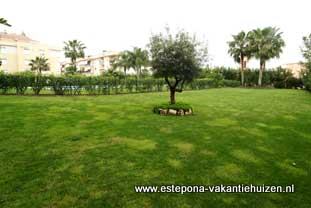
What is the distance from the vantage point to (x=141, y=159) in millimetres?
4828

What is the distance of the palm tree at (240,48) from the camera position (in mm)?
Result: 36094

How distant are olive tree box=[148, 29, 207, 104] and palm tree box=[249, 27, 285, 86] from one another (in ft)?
92.9

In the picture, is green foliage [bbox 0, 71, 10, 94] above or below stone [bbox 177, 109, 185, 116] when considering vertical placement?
above

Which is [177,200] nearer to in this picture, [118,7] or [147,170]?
[147,170]

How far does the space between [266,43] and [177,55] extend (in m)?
30.4

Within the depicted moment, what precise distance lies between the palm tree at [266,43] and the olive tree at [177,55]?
92.9ft

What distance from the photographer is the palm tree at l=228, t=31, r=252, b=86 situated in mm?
36094

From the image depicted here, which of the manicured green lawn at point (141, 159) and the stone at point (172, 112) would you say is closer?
the manicured green lawn at point (141, 159)

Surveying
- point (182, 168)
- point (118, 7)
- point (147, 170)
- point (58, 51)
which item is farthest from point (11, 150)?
point (58, 51)

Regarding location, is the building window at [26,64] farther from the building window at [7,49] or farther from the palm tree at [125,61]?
the palm tree at [125,61]

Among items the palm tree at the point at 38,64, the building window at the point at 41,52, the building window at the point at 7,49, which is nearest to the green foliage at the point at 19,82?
the palm tree at the point at 38,64

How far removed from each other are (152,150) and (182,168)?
107cm

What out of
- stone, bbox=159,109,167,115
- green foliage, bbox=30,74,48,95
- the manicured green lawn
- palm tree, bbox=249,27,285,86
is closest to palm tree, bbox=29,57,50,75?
green foliage, bbox=30,74,48,95

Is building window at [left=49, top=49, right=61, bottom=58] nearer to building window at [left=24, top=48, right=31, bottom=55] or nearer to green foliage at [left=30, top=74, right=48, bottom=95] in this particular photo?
building window at [left=24, top=48, right=31, bottom=55]
